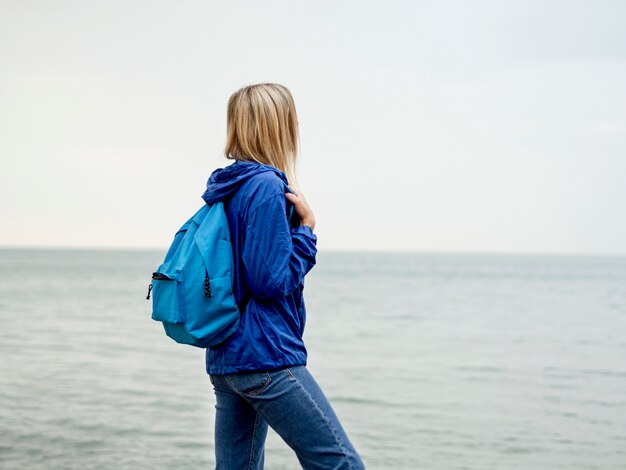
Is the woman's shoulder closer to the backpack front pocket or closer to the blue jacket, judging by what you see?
the blue jacket

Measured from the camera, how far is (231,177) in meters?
2.70

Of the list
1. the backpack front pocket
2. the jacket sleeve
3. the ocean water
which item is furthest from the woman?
the ocean water

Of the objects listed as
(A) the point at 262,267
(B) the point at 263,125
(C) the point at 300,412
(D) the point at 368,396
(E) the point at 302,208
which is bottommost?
(D) the point at 368,396

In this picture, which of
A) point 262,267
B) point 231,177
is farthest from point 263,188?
point 262,267

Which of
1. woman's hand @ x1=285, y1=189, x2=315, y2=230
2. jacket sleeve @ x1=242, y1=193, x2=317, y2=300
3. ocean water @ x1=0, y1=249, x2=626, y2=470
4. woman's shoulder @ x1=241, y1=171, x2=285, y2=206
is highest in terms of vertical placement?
woman's shoulder @ x1=241, y1=171, x2=285, y2=206

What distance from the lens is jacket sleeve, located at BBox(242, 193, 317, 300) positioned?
2572 millimetres

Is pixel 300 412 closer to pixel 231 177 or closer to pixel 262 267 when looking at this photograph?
pixel 262 267

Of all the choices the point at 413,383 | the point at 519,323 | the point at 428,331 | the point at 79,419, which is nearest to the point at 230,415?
the point at 79,419

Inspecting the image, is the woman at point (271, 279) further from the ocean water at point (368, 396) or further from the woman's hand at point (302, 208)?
the ocean water at point (368, 396)

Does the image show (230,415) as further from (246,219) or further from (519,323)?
(519,323)

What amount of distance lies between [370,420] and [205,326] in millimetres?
8162

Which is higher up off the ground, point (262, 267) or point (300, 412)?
point (262, 267)

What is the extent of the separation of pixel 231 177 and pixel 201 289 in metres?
0.38

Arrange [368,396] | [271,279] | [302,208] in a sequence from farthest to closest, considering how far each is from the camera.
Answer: [368,396] < [302,208] < [271,279]
